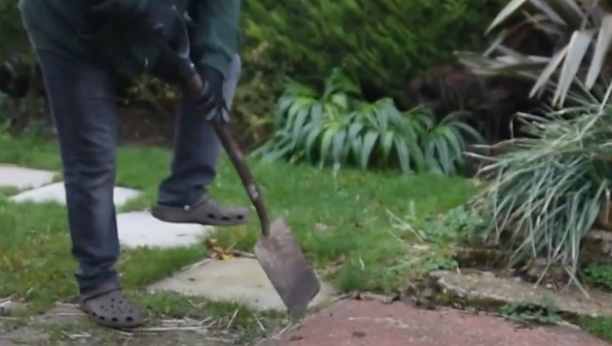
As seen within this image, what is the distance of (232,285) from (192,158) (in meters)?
0.52

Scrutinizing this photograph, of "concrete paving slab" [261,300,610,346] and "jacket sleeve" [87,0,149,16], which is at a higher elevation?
"jacket sleeve" [87,0,149,16]

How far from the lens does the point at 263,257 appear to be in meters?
4.43

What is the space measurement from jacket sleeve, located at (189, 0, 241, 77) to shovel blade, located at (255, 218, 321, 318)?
0.59 meters

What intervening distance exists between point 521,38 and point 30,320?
3.96 meters

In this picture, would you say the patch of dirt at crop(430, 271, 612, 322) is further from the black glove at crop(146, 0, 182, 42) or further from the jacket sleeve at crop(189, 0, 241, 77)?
the black glove at crop(146, 0, 182, 42)

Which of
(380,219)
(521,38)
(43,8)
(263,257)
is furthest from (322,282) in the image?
(521,38)

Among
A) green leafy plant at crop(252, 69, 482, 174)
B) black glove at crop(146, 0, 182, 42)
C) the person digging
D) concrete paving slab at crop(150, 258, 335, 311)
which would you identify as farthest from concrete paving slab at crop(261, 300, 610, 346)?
green leafy plant at crop(252, 69, 482, 174)

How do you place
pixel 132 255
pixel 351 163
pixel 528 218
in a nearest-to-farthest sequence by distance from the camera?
pixel 528 218
pixel 132 255
pixel 351 163

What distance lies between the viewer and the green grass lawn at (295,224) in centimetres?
489

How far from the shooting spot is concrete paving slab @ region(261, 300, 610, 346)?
4.20 meters

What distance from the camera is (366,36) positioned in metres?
7.94

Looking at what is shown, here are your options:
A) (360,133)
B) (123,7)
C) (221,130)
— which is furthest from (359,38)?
(123,7)

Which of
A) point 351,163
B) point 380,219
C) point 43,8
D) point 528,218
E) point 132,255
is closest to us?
point 43,8

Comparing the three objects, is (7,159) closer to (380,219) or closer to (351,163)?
(351,163)
